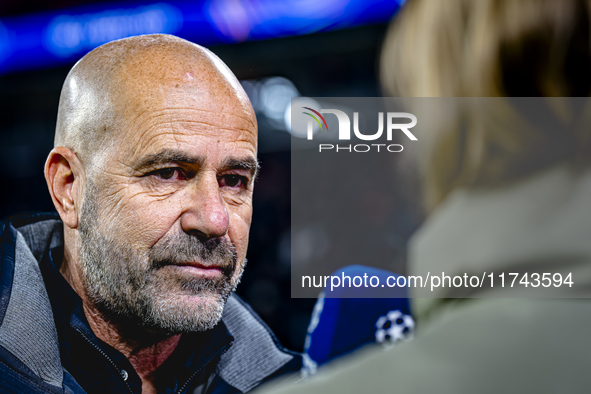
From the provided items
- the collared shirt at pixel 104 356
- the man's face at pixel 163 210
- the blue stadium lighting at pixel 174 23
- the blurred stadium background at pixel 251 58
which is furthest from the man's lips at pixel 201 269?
the blue stadium lighting at pixel 174 23

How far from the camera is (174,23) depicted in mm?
2201

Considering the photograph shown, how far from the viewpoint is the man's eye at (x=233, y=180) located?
0.76 m

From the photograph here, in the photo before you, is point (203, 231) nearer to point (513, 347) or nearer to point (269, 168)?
point (513, 347)

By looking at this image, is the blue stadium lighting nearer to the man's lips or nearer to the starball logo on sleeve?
the starball logo on sleeve

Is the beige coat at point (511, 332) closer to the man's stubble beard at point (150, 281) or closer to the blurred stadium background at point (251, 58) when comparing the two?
the man's stubble beard at point (150, 281)

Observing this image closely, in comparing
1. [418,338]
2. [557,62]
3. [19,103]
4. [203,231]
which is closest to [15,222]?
[203,231]

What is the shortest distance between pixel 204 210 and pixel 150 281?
5.4 inches

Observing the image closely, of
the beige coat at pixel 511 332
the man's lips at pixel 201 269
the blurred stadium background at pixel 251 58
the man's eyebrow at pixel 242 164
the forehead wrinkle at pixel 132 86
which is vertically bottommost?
the beige coat at pixel 511 332

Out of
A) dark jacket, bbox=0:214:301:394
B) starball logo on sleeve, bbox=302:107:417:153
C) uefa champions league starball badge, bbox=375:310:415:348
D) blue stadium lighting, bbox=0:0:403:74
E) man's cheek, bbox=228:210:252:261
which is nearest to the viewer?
dark jacket, bbox=0:214:301:394

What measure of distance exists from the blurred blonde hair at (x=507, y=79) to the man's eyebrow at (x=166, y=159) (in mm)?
359

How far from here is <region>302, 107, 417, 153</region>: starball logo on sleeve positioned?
0.91 m

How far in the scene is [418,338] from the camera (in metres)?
0.38

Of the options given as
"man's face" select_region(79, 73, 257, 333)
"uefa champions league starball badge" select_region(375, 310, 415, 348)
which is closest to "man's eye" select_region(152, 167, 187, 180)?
"man's face" select_region(79, 73, 257, 333)

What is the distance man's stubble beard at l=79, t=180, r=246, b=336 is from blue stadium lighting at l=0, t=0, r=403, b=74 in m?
1.04
